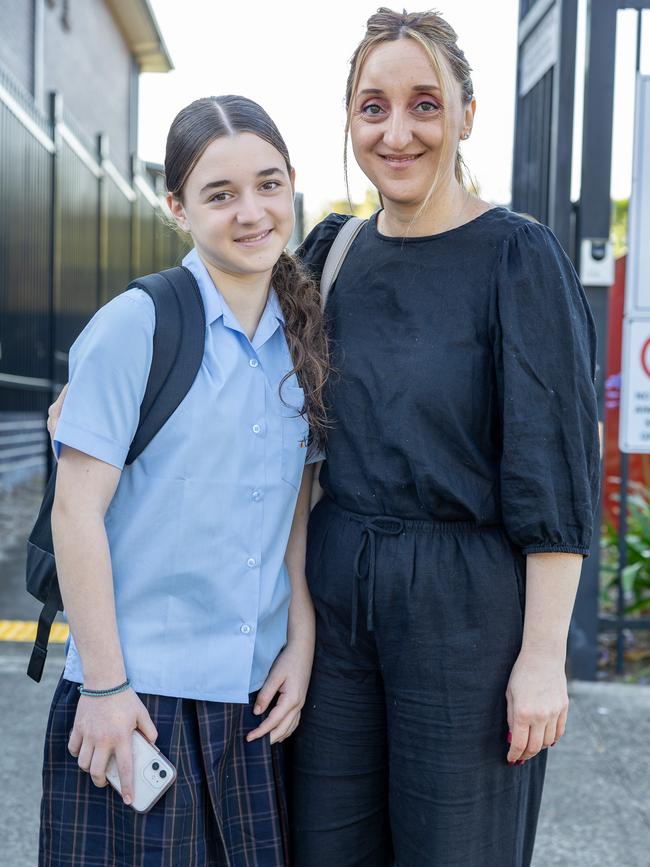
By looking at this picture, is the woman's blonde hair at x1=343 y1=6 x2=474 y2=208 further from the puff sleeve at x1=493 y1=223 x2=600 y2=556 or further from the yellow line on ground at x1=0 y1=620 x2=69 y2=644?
the yellow line on ground at x1=0 y1=620 x2=69 y2=644

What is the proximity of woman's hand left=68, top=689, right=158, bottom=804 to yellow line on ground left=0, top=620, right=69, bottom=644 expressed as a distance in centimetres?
291

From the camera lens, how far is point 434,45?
1.80m

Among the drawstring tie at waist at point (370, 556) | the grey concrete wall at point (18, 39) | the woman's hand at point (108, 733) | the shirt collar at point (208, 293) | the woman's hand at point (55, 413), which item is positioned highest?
the grey concrete wall at point (18, 39)

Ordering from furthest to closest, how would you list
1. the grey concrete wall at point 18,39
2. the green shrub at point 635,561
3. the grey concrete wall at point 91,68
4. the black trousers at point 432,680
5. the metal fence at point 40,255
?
the grey concrete wall at point 91,68
the grey concrete wall at point 18,39
the metal fence at point 40,255
the green shrub at point 635,561
the black trousers at point 432,680

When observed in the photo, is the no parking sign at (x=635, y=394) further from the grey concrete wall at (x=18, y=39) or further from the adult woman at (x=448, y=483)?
the grey concrete wall at (x=18, y=39)

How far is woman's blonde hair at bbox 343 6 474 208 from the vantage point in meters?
1.80

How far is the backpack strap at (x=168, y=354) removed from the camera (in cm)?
170

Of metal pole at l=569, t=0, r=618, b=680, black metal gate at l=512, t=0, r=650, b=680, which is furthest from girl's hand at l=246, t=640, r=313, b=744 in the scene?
black metal gate at l=512, t=0, r=650, b=680

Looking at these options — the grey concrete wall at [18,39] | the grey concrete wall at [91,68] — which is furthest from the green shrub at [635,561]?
the grey concrete wall at [91,68]

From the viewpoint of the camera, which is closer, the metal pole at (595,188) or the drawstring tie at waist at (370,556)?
the drawstring tie at waist at (370,556)

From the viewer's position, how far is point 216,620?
5.84 feet

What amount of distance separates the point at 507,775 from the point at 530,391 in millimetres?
720

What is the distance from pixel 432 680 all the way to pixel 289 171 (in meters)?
1.02

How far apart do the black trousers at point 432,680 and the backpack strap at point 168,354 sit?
43cm
